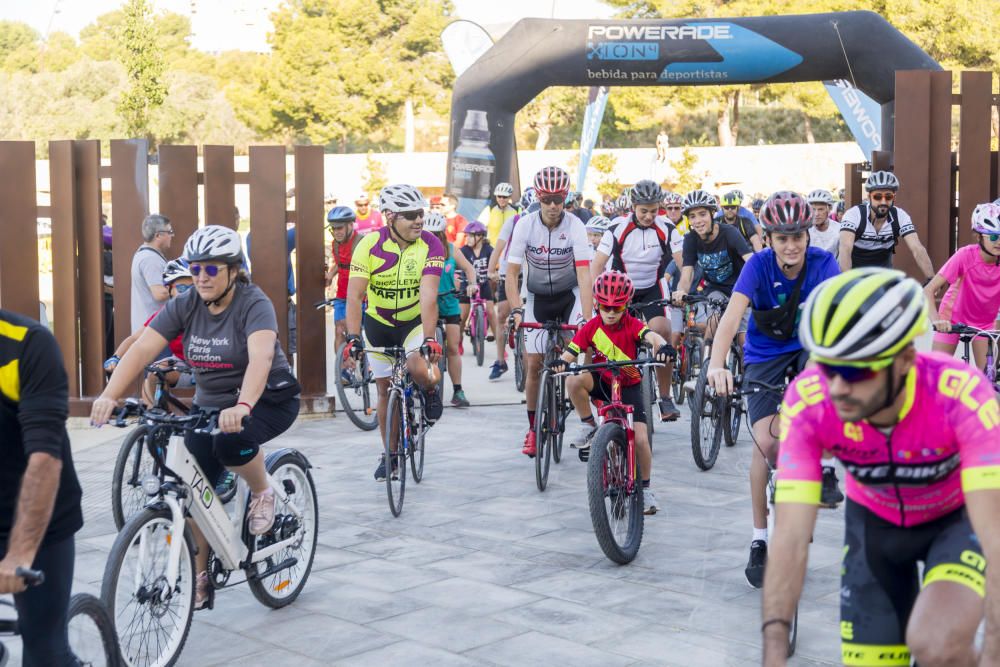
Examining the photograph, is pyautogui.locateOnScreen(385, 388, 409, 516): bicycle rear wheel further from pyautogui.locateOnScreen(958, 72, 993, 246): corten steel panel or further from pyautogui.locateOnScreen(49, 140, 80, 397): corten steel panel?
pyautogui.locateOnScreen(958, 72, 993, 246): corten steel panel

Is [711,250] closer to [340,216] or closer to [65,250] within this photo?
[340,216]

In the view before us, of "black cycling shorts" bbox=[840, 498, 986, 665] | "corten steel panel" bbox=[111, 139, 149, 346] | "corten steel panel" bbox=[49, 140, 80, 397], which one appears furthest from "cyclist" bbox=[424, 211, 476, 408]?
"black cycling shorts" bbox=[840, 498, 986, 665]

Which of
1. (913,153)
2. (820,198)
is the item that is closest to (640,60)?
(820,198)

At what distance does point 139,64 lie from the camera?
41.4 meters

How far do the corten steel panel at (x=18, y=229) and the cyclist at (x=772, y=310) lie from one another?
7.66 m

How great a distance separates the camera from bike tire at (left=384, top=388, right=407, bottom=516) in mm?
8164

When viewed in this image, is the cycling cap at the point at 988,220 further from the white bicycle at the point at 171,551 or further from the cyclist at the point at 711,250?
the white bicycle at the point at 171,551

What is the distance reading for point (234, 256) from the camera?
572 cm

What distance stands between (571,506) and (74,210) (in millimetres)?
5927

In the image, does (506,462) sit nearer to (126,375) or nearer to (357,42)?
(126,375)

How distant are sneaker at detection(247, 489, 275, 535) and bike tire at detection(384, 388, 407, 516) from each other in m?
2.22

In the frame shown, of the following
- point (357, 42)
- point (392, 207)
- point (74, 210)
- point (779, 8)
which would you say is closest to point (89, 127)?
point (357, 42)

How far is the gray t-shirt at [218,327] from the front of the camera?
5773 millimetres

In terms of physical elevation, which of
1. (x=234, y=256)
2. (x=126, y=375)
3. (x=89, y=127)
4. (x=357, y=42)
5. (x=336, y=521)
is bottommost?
(x=336, y=521)
